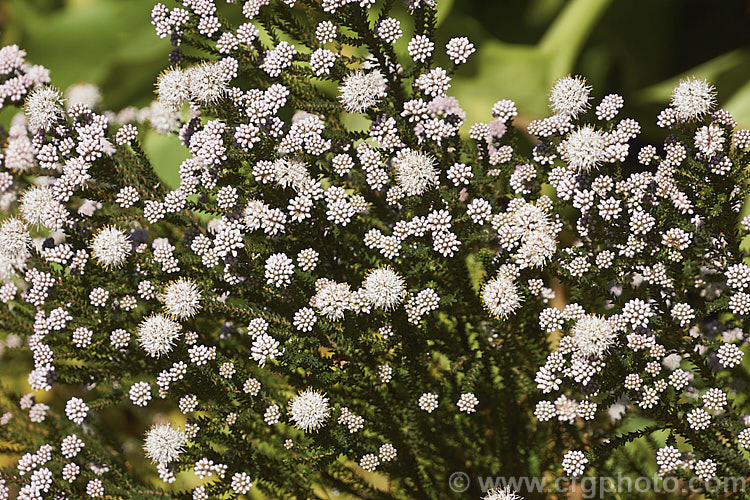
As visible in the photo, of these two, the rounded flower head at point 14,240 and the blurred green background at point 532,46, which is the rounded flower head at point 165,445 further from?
the blurred green background at point 532,46

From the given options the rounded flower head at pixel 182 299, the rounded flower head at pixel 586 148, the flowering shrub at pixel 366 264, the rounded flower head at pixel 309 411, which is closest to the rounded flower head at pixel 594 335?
the flowering shrub at pixel 366 264

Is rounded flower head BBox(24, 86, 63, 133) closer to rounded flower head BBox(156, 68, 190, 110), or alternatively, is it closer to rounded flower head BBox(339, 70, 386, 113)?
rounded flower head BBox(156, 68, 190, 110)

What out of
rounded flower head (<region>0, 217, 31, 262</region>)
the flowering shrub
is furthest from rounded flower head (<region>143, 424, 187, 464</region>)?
rounded flower head (<region>0, 217, 31, 262</region>)

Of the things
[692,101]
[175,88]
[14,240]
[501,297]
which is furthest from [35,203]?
[692,101]

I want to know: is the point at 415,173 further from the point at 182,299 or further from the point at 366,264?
the point at 182,299

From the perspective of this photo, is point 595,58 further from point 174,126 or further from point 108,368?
point 108,368

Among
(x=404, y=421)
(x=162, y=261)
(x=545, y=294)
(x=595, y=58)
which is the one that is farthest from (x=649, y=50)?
(x=162, y=261)
